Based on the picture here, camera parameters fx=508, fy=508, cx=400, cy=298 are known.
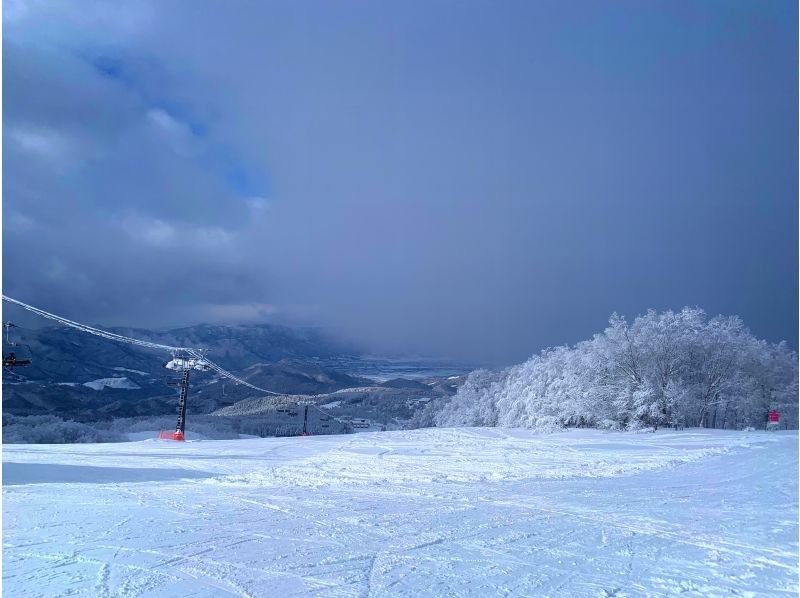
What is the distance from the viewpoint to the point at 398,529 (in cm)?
787

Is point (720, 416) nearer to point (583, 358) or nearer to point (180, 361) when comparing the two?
point (583, 358)

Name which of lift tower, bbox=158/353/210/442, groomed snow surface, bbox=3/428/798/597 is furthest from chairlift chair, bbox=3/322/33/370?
lift tower, bbox=158/353/210/442

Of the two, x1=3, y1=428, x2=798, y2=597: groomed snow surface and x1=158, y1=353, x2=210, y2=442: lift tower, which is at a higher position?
x1=158, y1=353, x2=210, y2=442: lift tower

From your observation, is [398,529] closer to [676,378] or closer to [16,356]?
[16,356]

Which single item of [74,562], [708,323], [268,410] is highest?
[708,323]

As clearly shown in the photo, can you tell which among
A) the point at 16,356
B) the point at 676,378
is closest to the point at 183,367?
the point at 16,356

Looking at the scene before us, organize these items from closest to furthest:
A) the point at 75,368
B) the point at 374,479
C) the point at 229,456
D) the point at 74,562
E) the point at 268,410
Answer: the point at 74,562 < the point at 374,479 < the point at 229,456 < the point at 268,410 < the point at 75,368

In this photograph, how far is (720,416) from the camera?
125 ft

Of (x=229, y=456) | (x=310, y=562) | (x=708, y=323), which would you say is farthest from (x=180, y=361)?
(x=708, y=323)

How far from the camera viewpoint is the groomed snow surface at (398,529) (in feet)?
18.5

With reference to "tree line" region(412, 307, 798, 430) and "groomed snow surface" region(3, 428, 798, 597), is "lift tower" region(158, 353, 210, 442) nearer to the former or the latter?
"groomed snow surface" region(3, 428, 798, 597)

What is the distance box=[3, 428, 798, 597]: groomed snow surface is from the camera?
564cm

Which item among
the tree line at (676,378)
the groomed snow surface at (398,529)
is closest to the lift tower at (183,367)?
the groomed snow surface at (398,529)

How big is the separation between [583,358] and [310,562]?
3476cm
